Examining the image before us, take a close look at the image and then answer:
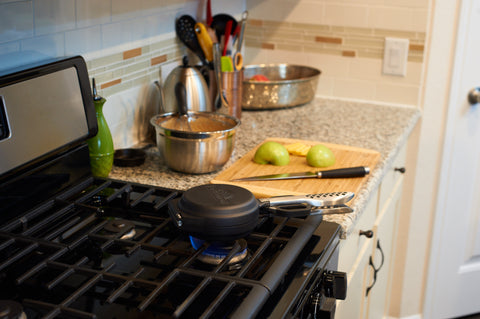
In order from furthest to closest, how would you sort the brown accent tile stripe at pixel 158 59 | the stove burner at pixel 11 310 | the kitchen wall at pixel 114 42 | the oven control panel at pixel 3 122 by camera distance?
the brown accent tile stripe at pixel 158 59, the kitchen wall at pixel 114 42, the oven control panel at pixel 3 122, the stove burner at pixel 11 310

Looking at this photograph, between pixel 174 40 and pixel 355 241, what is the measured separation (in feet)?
2.89

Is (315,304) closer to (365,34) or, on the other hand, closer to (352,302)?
(352,302)

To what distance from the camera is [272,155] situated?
1.56 m

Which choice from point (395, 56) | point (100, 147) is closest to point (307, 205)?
point (100, 147)

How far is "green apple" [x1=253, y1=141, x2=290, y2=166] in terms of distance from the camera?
61.4 inches

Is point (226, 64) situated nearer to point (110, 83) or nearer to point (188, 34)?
point (188, 34)

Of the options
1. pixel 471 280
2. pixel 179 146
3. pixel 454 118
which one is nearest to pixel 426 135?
pixel 454 118

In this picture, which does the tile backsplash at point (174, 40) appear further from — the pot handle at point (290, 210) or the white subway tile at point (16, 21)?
A: the pot handle at point (290, 210)

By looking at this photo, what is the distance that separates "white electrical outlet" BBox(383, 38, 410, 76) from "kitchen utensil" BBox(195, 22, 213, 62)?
0.72 m

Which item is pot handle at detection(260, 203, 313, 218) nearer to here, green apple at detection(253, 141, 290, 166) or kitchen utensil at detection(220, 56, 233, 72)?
Answer: green apple at detection(253, 141, 290, 166)

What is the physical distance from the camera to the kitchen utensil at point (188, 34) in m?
1.85

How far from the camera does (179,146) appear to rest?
1.42 meters

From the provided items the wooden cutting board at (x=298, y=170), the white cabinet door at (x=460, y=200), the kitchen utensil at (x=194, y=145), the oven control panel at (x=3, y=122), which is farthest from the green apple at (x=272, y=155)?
the white cabinet door at (x=460, y=200)

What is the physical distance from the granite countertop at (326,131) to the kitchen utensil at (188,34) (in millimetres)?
292
